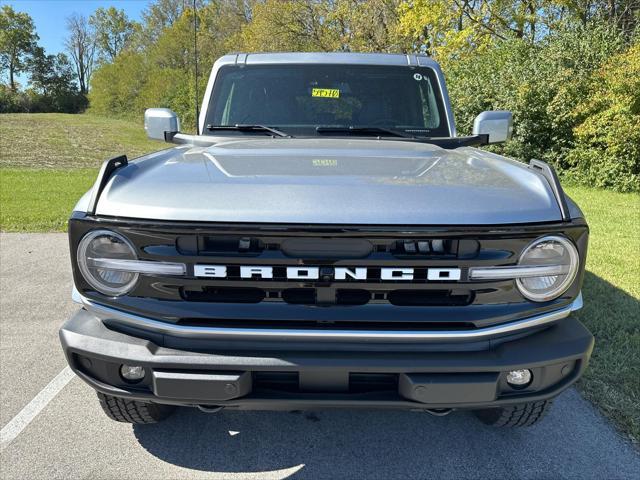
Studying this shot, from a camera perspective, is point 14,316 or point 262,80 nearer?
point 262,80

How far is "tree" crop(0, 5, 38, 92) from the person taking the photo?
216ft

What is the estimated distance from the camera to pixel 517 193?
2.00 meters

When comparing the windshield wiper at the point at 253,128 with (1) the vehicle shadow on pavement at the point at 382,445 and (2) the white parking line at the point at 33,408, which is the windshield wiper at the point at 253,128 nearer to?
(1) the vehicle shadow on pavement at the point at 382,445

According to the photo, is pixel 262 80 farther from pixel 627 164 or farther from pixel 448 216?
pixel 627 164

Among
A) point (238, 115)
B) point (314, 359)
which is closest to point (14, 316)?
point (238, 115)

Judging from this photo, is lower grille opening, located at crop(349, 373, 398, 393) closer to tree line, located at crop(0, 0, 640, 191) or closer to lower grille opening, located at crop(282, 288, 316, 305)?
lower grille opening, located at crop(282, 288, 316, 305)

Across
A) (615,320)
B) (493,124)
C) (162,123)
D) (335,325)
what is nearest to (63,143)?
(162,123)

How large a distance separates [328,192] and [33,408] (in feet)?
7.33

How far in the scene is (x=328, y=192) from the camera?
1.92m

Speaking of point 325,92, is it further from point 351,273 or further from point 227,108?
point 351,273

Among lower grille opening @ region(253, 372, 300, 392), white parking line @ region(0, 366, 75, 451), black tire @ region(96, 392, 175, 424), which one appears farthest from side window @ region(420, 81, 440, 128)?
white parking line @ region(0, 366, 75, 451)

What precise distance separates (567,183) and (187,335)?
508 inches

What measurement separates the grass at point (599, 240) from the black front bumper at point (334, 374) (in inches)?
50.8

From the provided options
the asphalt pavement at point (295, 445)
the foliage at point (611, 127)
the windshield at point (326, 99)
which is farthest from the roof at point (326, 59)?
the foliage at point (611, 127)
